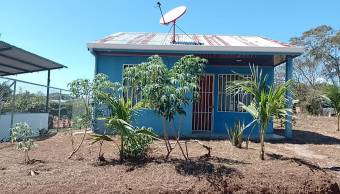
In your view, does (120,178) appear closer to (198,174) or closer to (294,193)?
(198,174)

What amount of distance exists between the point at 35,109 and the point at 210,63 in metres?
6.97

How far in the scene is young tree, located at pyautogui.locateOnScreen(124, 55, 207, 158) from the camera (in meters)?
7.49

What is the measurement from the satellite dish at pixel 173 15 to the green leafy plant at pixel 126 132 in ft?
21.3

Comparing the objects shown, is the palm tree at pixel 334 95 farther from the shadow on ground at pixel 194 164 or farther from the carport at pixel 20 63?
the carport at pixel 20 63

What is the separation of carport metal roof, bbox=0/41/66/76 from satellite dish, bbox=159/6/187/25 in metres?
4.67

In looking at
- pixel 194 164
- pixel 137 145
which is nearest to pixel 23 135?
pixel 137 145

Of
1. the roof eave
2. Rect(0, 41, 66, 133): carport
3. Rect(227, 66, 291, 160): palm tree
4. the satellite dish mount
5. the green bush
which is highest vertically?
the satellite dish mount

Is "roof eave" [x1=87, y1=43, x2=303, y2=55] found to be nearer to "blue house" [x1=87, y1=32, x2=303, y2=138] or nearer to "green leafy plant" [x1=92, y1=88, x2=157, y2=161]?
"blue house" [x1=87, y1=32, x2=303, y2=138]

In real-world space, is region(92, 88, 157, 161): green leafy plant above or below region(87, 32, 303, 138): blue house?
below

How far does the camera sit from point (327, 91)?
16.6 m

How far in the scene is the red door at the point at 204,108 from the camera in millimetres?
→ 14398

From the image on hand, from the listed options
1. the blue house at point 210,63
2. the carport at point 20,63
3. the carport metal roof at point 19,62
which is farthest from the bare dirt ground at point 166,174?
the carport metal roof at point 19,62

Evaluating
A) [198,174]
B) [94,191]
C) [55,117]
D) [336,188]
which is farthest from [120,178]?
[55,117]

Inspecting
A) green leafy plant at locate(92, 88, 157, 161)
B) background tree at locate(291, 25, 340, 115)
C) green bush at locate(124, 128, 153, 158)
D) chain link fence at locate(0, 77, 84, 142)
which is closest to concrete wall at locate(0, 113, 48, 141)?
chain link fence at locate(0, 77, 84, 142)
